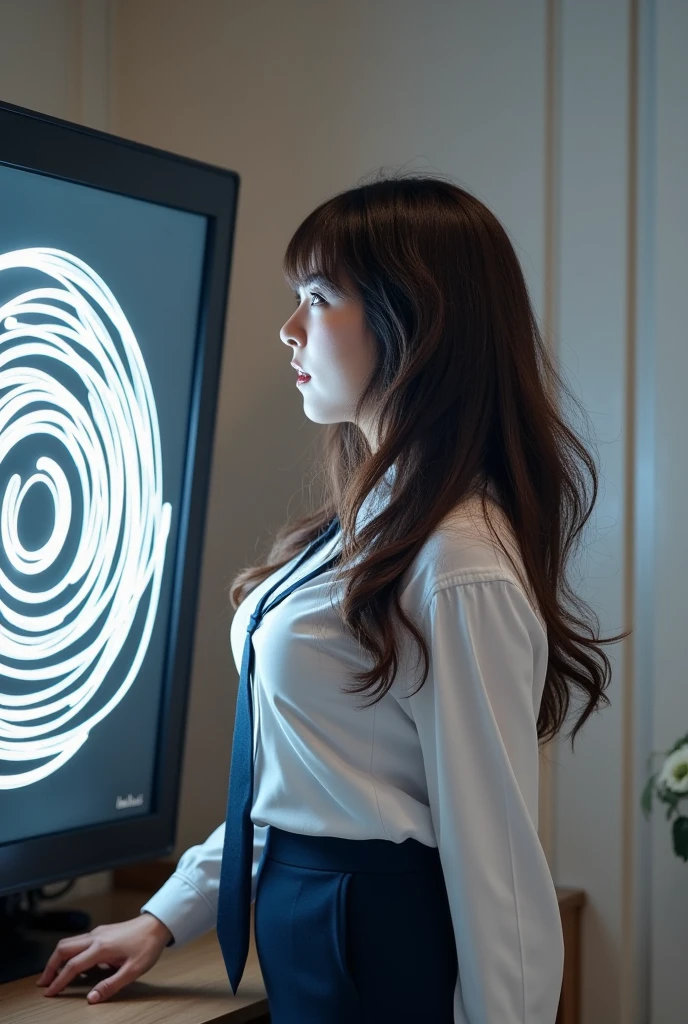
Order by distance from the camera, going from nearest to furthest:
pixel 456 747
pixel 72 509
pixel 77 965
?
pixel 456 747, pixel 77 965, pixel 72 509

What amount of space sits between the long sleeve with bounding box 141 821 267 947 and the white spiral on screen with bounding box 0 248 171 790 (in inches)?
9.3

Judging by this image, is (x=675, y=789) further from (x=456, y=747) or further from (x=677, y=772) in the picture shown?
(x=456, y=747)

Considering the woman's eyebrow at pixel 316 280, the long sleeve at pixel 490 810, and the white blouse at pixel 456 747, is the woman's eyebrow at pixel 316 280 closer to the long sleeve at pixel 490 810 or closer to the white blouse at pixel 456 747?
the white blouse at pixel 456 747

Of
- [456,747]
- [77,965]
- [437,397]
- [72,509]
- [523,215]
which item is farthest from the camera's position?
[523,215]

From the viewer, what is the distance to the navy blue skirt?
3.91ft

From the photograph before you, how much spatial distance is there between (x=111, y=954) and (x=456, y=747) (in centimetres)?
61

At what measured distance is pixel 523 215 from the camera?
1978 millimetres

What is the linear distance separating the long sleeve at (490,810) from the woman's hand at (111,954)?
0.48m

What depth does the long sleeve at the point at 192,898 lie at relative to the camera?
1.46 m

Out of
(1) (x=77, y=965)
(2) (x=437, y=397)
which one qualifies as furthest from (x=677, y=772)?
(1) (x=77, y=965)

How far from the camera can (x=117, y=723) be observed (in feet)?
5.46

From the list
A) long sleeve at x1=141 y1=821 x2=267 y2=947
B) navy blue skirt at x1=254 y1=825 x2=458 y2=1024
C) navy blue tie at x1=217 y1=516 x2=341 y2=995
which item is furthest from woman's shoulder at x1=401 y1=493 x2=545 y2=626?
long sleeve at x1=141 y1=821 x2=267 y2=947

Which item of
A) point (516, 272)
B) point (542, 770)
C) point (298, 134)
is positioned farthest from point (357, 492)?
point (298, 134)

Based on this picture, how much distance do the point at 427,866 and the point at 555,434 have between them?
510 millimetres
